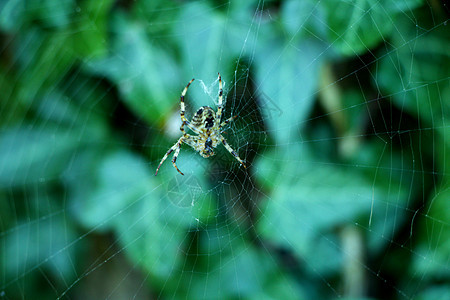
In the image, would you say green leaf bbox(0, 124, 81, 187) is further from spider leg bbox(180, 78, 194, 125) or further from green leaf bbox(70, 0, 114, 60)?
spider leg bbox(180, 78, 194, 125)

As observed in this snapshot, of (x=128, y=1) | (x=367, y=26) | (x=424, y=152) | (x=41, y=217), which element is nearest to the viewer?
(x=367, y=26)

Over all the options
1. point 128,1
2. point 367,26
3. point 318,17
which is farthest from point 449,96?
point 128,1

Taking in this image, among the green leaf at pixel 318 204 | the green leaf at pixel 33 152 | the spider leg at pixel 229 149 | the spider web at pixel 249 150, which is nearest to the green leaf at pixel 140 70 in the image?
the spider web at pixel 249 150

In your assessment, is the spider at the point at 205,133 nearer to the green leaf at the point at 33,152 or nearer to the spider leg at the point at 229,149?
the spider leg at the point at 229,149

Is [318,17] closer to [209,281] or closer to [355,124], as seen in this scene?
[355,124]

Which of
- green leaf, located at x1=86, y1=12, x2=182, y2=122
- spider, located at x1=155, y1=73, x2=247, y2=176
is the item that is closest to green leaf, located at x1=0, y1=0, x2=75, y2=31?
green leaf, located at x1=86, y1=12, x2=182, y2=122

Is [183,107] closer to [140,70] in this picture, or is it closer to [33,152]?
[140,70]
